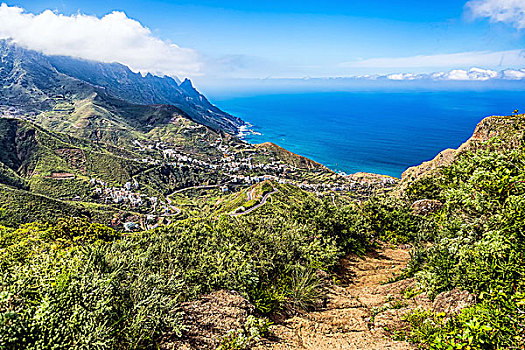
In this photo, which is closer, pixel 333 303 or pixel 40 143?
pixel 333 303

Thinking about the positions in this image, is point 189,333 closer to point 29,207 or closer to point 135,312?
point 135,312

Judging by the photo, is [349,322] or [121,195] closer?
[349,322]

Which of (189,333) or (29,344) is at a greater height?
(29,344)

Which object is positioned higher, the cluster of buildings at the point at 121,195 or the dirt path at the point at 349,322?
the dirt path at the point at 349,322

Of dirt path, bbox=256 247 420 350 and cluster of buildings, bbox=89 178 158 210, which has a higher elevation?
dirt path, bbox=256 247 420 350

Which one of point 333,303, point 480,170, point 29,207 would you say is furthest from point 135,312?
point 29,207

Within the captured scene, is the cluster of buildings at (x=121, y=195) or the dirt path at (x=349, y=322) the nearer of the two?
the dirt path at (x=349, y=322)

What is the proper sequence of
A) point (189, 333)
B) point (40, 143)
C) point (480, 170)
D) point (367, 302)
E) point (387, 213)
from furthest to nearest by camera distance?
1. point (40, 143)
2. point (387, 213)
3. point (367, 302)
4. point (189, 333)
5. point (480, 170)

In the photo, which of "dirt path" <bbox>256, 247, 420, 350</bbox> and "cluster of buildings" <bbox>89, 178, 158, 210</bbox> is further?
"cluster of buildings" <bbox>89, 178, 158, 210</bbox>
